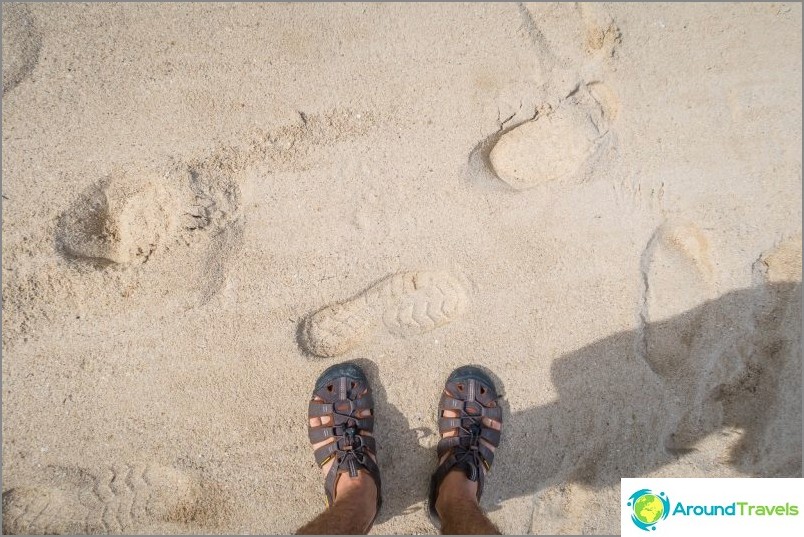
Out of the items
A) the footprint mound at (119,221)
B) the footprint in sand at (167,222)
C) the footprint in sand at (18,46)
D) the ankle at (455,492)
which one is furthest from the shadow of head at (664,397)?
the footprint in sand at (18,46)

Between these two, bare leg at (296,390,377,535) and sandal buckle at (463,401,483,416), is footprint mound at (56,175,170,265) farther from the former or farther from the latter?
sandal buckle at (463,401,483,416)

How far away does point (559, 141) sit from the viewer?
2.04 meters

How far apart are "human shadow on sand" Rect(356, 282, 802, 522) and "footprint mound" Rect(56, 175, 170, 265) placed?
1.22 m

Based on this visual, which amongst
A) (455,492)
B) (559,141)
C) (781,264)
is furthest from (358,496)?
(781,264)

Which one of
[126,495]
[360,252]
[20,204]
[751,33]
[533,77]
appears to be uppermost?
[751,33]

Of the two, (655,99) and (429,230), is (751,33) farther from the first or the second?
(429,230)

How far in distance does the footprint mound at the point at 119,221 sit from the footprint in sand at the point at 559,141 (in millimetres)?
1648

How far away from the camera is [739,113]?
2037 millimetres

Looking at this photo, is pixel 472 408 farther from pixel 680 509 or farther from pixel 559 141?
pixel 559 141

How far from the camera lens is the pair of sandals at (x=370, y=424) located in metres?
1.96

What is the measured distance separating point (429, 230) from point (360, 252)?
360 mm

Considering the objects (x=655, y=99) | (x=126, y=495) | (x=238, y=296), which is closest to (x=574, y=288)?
(x=655, y=99)

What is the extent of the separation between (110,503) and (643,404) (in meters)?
2.70

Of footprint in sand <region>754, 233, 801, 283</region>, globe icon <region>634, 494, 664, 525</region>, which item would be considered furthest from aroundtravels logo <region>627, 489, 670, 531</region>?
footprint in sand <region>754, 233, 801, 283</region>
